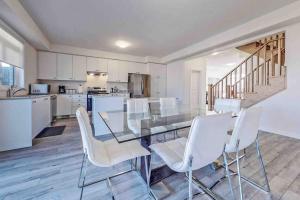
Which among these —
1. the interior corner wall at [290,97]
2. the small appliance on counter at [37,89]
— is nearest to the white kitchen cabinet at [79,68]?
the small appliance on counter at [37,89]

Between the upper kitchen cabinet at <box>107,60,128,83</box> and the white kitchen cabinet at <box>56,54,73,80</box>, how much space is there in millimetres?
1291

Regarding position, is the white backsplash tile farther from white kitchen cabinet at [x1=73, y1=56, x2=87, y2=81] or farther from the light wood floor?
the light wood floor

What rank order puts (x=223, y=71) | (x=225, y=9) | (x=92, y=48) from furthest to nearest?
(x=223, y=71), (x=92, y=48), (x=225, y=9)

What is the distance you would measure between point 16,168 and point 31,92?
2.88 metres

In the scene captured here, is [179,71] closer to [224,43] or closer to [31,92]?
[224,43]

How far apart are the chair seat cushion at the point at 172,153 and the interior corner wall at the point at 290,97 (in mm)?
2511

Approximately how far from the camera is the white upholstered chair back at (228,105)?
253 cm

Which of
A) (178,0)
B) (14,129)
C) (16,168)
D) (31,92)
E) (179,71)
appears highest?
(178,0)

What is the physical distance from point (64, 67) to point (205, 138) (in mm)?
5249

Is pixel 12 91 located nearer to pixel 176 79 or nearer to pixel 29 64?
pixel 29 64

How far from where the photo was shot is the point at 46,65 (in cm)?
468

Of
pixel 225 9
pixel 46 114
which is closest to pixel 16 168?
pixel 46 114

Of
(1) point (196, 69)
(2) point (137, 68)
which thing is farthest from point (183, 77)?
(2) point (137, 68)

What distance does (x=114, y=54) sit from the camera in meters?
5.62
